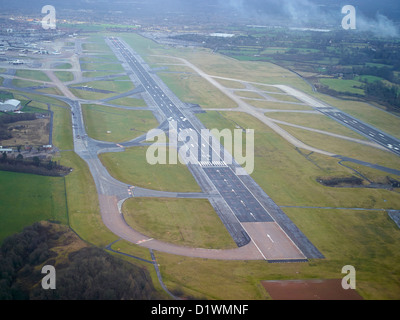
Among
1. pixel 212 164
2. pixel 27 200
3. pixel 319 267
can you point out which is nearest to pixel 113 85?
pixel 212 164

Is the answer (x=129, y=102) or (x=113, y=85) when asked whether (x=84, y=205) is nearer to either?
(x=129, y=102)

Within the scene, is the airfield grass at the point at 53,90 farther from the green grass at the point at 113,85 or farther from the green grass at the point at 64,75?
the green grass at the point at 64,75

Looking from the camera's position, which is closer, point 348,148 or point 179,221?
point 179,221

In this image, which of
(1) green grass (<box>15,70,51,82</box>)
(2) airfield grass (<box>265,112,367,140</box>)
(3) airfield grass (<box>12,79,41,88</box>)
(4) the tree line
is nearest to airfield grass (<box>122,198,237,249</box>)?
(4) the tree line

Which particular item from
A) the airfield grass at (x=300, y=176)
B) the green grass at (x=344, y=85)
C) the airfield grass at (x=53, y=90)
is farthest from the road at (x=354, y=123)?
the airfield grass at (x=53, y=90)

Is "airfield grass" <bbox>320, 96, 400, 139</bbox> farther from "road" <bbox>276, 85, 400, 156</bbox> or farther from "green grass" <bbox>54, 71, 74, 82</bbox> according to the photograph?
"green grass" <bbox>54, 71, 74, 82</bbox>
